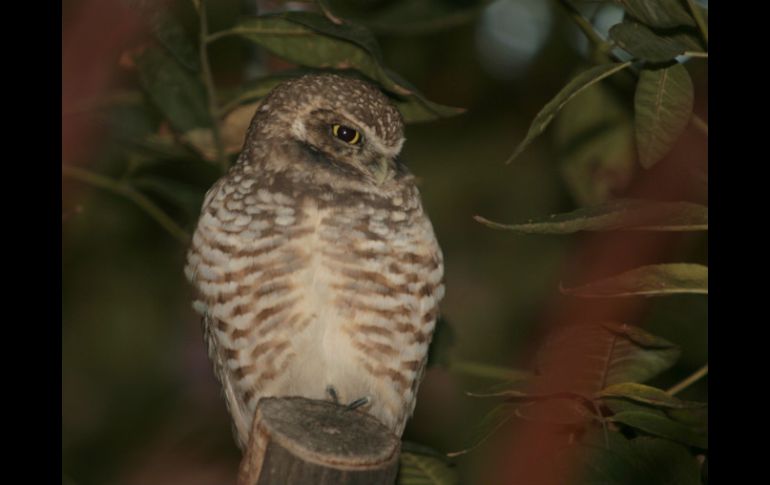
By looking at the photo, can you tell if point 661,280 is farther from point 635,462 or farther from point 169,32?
point 169,32

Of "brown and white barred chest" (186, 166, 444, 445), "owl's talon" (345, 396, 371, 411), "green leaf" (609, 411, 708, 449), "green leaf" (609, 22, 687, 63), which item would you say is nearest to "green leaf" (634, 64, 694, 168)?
"green leaf" (609, 22, 687, 63)

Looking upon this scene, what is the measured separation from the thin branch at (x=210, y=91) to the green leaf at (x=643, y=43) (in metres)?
0.94

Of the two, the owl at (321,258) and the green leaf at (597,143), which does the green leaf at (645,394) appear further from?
the green leaf at (597,143)

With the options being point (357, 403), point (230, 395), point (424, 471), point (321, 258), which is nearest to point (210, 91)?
point (321, 258)

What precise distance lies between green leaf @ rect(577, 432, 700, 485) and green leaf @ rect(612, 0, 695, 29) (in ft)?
2.56

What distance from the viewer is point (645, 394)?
2312 millimetres

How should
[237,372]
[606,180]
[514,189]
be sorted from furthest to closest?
[514,189] → [606,180] → [237,372]

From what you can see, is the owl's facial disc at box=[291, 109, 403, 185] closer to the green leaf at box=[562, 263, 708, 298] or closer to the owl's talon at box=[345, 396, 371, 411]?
the owl's talon at box=[345, 396, 371, 411]

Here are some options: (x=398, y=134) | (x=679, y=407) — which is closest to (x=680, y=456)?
(x=679, y=407)

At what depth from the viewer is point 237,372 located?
9.11ft

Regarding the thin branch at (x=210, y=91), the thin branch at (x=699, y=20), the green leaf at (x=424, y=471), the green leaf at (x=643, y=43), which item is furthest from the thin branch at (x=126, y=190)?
the thin branch at (x=699, y=20)

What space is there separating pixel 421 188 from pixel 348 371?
1.80 m
